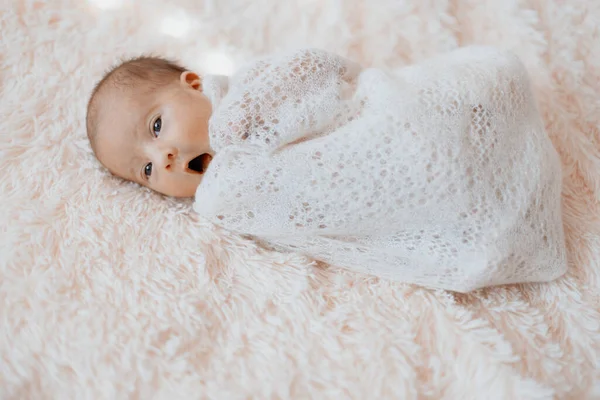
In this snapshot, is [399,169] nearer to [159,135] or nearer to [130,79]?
[159,135]

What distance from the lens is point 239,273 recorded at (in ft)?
3.43

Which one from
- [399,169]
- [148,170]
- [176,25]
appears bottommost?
[148,170]

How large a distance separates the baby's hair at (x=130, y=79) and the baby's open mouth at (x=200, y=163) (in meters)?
0.17

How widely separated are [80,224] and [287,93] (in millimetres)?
485

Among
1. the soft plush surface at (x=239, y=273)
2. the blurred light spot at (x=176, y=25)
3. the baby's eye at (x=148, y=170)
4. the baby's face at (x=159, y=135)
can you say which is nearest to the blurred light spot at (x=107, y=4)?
the soft plush surface at (x=239, y=273)

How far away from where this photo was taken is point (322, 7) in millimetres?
1299

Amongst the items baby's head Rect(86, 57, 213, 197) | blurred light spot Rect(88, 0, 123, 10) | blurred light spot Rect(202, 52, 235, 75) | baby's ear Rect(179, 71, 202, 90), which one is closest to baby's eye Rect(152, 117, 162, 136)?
baby's head Rect(86, 57, 213, 197)

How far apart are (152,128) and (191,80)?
0.51ft

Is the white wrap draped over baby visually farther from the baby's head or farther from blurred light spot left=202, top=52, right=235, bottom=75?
blurred light spot left=202, top=52, right=235, bottom=75

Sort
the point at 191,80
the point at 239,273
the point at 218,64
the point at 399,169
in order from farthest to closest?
the point at 218,64 < the point at 191,80 < the point at 239,273 < the point at 399,169

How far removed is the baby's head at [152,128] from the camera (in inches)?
41.8

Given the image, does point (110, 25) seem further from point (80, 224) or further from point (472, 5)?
point (472, 5)

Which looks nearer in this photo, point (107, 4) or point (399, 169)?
point (399, 169)

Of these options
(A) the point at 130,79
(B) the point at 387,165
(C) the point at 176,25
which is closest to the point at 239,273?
(B) the point at 387,165
